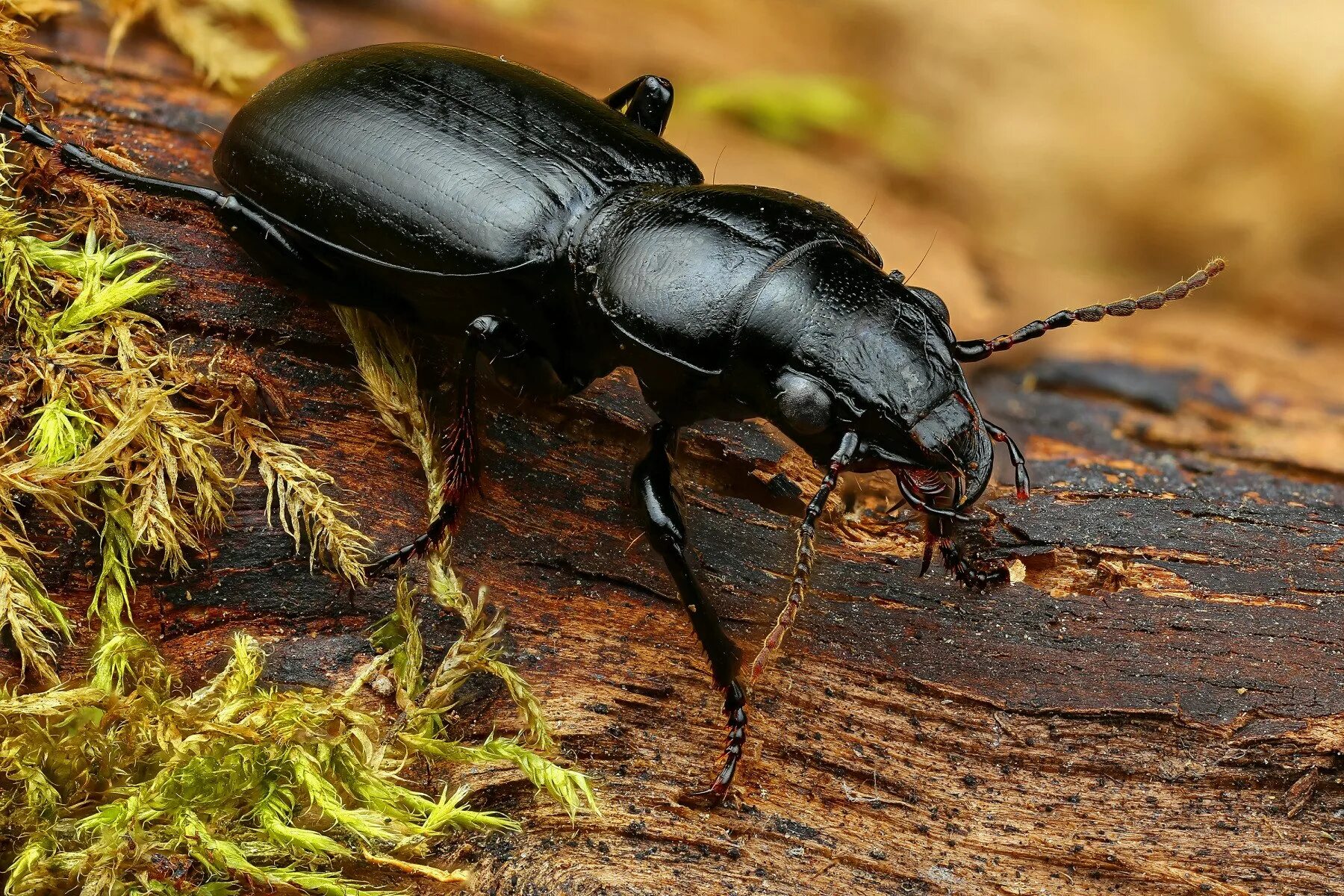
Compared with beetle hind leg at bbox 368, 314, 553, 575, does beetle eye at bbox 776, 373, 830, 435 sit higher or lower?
higher

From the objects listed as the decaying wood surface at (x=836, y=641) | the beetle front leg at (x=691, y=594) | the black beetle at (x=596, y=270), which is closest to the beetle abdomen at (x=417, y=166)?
the black beetle at (x=596, y=270)

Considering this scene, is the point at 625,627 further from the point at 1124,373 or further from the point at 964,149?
the point at 964,149

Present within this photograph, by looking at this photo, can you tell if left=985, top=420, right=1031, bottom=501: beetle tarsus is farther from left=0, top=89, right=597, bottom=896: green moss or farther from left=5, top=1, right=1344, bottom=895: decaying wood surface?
left=0, top=89, right=597, bottom=896: green moss

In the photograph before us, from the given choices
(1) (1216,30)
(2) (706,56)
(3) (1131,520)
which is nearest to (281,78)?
(3) (1131,520)

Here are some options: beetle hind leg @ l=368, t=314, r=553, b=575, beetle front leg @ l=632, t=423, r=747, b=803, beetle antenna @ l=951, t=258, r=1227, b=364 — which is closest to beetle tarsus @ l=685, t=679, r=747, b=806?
beetle front leg @ l=632, t=423, r=747, b=803

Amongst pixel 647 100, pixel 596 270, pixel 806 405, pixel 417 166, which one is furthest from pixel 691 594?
pixel 647 100

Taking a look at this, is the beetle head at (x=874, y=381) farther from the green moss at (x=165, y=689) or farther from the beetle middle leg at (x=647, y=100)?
the beetle middle leg at (x=647, y=100)

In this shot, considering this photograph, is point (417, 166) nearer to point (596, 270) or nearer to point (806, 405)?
point (596, 270)
